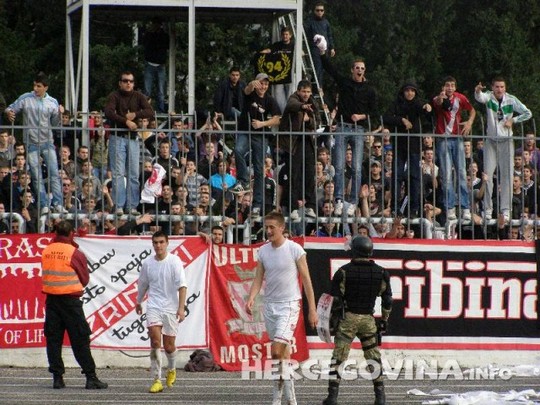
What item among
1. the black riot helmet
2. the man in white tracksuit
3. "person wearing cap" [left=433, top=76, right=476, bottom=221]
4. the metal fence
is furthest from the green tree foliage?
the black riot helmet

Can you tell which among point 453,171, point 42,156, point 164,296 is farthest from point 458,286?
point 42,156

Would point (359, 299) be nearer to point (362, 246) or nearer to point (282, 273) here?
point (362, 246)

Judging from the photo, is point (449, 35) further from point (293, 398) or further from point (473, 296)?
point (293, 398)

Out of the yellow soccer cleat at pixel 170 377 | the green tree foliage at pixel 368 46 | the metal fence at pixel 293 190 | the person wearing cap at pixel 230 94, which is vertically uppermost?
the green tree foliage at pixel 368 46

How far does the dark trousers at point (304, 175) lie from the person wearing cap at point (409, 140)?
111cm

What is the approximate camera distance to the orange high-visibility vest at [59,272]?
18.5 m

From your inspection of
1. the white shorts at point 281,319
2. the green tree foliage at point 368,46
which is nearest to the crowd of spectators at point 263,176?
the white shorts at point 281,319

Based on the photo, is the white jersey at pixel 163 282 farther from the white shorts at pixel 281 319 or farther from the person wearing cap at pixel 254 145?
the person wearing cap at pixel 254 145

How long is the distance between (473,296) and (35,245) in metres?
6.01

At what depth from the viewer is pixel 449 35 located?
51.1m

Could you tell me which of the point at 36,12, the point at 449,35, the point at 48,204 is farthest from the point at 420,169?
the point at 449,35

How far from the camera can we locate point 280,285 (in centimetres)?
1709

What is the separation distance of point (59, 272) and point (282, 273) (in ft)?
9.85

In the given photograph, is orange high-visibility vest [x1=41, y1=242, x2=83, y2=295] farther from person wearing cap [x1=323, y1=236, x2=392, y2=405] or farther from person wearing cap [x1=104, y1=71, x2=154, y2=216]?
person wearing cap [x1=323, y1=236, x2=392, y2=405]
